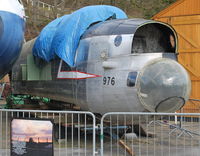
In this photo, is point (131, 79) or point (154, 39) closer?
point (131, 79)

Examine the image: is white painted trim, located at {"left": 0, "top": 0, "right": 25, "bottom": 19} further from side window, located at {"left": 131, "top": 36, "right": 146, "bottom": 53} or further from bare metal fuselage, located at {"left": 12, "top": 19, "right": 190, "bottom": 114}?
side window, located at {"left": 131, "top": 36, "right": 146, "bottom": 53}

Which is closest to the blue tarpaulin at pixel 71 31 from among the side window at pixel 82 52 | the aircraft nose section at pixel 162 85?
the side window at pixel 82 52

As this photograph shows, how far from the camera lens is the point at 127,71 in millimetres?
7355

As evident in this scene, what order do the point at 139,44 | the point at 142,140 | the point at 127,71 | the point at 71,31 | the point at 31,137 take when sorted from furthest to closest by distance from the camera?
the point at 142,140 < the point at 71,31 < the point at 139,44 < the point at 127,71 < the point at 31,137

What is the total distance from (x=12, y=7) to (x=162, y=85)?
420 centimetres

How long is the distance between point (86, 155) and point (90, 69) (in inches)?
79.6

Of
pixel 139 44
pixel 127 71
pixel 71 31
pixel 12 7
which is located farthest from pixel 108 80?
pixel 12 7

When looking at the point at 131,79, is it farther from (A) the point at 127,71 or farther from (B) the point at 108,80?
(B) the point at 108,80

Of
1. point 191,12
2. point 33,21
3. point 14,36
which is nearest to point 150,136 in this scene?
point 14,36

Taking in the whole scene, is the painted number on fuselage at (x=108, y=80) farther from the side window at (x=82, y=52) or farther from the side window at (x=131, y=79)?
the side window at (x=82, y=52)

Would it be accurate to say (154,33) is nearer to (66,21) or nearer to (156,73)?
(156,73)

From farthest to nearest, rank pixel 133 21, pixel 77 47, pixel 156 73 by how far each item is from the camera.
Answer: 1. pixel 77 47
2. pixel 133 21
3. pixel 156 73

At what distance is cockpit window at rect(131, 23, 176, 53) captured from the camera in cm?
806

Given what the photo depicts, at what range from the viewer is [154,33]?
819 cm
